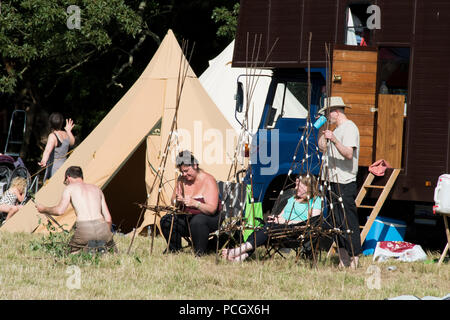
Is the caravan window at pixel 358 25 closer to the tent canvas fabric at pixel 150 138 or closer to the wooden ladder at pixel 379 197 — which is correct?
the wooden ladder at pixel 379 197

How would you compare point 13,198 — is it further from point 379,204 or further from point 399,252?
point 399,252

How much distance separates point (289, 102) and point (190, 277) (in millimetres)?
3709

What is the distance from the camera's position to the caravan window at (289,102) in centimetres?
959

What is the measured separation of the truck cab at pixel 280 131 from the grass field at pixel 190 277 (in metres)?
1.99

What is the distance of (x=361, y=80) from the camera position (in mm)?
8516

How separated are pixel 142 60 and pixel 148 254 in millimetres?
11460

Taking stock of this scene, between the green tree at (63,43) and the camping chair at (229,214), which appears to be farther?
the green tree at (63,43)

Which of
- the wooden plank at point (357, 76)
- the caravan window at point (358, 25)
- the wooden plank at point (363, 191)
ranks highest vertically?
the caravan window at point (358, 25)

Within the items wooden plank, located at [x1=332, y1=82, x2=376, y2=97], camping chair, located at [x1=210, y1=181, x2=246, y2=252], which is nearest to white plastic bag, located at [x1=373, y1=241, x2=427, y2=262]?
camping chair, located at [x1=210, y1=181, x2=246, y2=252]

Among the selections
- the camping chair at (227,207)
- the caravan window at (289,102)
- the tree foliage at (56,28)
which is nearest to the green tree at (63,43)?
the tree foliage at (56,28)

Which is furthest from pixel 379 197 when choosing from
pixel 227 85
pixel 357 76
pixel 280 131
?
pixel 227 85

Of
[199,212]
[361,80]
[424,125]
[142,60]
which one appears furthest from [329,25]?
[142,60]

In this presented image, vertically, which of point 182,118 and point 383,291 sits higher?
point 182,118
